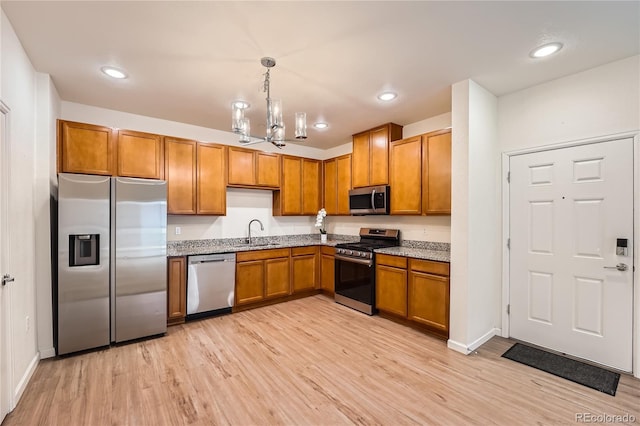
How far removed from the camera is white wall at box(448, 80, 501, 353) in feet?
9.33

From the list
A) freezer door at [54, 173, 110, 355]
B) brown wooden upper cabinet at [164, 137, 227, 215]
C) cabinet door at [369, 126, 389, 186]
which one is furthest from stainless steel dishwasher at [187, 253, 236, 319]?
cabinet door at [369, 126, 389, 186]

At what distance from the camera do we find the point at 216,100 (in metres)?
3.32

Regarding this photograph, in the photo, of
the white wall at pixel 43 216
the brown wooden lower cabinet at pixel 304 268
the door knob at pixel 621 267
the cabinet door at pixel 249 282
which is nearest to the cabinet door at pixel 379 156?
the brown wooden lower cabinet at pixel 304 268

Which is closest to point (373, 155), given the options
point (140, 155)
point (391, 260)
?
point (391, 260)

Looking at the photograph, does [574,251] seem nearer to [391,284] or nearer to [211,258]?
[391,284]

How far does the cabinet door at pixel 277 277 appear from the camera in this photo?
429 centimetres

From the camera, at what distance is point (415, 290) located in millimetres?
3361

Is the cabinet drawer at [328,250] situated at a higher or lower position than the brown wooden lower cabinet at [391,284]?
higher

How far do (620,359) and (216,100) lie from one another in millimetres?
4695

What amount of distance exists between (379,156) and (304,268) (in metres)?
2.15

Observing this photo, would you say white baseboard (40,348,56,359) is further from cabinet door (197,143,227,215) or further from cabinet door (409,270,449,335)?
cabinet door (409,270,449,335)

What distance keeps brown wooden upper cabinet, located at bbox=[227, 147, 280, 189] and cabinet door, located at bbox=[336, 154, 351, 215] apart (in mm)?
1064

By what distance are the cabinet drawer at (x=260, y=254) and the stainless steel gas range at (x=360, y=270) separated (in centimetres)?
84

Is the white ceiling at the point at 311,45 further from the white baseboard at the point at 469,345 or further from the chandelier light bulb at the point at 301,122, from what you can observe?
the white baseboard at the point at 469,345
